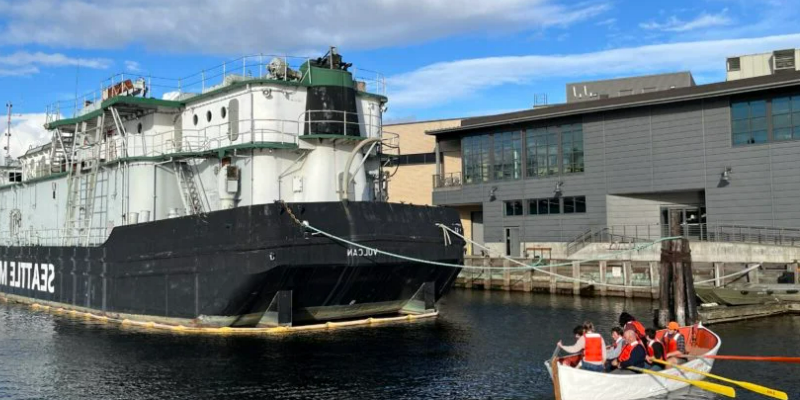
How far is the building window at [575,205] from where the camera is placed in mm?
42000

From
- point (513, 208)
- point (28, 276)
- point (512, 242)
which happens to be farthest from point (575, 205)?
point (28, 276)

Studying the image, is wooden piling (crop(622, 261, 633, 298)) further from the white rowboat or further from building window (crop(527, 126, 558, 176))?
the white rowboat

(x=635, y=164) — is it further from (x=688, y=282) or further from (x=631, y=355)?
(x=631, y=355)

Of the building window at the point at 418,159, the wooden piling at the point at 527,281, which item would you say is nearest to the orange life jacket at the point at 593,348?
the wooden piling at the point at 527,281

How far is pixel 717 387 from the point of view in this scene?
13.1 metres

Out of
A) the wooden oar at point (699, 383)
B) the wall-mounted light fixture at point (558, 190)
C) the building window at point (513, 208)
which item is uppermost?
the wall-mounted light fixture at point (558, 190)

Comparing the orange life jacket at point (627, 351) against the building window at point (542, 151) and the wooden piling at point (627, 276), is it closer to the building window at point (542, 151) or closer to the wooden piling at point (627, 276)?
the wooden piling at point (627, 276)

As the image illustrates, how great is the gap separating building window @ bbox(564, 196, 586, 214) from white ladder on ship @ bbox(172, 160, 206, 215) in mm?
24667

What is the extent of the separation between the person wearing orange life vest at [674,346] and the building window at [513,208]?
29400 mm

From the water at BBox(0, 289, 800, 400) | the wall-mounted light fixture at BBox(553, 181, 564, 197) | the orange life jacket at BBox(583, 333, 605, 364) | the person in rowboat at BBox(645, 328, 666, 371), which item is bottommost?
the water at BBox(0, 289, 800, 400)

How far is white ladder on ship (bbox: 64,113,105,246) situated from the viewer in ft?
86.9

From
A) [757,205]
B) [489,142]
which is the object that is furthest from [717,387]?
[489,142]

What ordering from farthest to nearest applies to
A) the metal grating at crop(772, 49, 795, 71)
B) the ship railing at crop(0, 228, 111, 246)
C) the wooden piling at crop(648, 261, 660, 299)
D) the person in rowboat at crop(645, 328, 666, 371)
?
the metal grating at crop(772, 49, 795, 71) → the wooden piling at crop(648, 261, 660, 299) → the ship railing at crop(0, 228, 111, 246) → the person in rowboat at crop(645, 328, 666, 371)

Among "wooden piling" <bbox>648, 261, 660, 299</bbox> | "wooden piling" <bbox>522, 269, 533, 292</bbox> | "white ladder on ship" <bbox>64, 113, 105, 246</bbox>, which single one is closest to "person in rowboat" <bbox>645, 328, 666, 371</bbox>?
"wooden piling" <bbox>648, 261, 660, 299</bbox>
